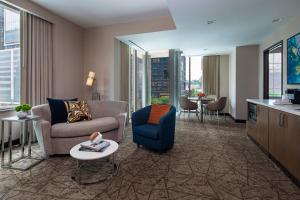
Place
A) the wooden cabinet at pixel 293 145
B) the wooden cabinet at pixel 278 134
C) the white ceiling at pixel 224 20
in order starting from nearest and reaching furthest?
the wooden cabinet at pixel 293 145 → the wooden cabinet at pixel 278 134 → the white ceiling at pixel 224 20

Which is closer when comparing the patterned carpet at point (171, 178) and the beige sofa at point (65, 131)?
the patterned carpet at point (171, 178)

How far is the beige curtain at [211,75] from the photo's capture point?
7758 millimetres

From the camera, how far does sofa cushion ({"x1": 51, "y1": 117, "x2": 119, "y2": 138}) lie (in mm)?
2948

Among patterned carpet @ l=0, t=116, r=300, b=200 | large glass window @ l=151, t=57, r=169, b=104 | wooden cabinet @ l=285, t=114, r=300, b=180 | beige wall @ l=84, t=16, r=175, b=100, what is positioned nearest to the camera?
patterned carpet @ l=0, t=116, r=300, b=200

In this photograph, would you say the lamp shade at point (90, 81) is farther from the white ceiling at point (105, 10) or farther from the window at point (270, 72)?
the window at point (270, 72)

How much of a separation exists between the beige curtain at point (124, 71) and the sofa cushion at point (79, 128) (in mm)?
2115

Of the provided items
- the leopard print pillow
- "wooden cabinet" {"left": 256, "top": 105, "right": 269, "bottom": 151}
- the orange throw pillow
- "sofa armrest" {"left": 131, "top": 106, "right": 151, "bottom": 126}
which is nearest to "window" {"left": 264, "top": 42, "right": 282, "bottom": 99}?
"wooden cabinet" {"left": 256, "top": 105, "right": 269, "bottom": 151}

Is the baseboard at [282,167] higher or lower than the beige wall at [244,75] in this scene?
lower

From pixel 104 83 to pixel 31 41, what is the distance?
6.29 feet

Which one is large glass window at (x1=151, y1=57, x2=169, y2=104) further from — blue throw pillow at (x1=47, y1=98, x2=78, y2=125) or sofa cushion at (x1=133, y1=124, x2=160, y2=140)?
blue throw pillow at (x1=47, y1=98, x2=78, y2=125)

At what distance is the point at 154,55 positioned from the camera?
25.8 ft

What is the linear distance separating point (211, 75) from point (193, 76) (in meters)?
0.83

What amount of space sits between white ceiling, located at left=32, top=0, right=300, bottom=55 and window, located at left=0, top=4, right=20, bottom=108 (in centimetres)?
68

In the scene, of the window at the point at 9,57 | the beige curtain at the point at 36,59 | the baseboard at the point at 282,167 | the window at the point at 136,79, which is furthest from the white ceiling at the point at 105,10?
the baseboard at the point at 282,167
